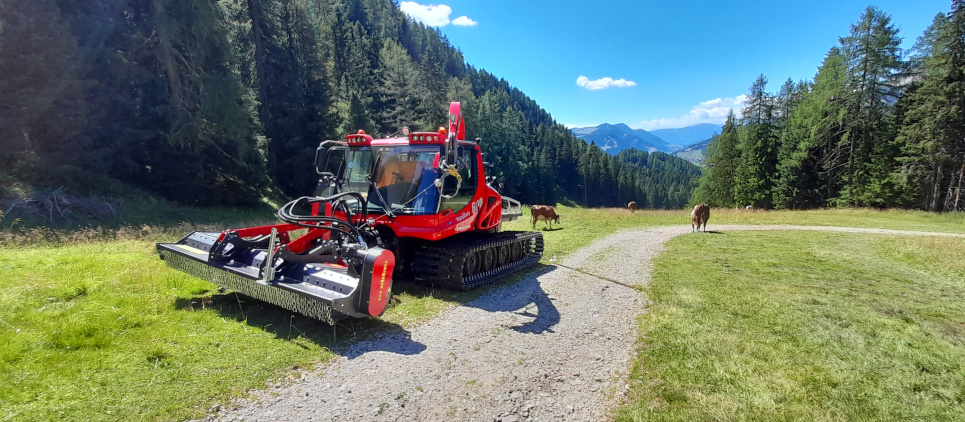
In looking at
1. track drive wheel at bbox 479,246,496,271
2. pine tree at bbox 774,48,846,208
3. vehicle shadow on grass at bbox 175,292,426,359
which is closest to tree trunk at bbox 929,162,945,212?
pine tree at bbox 774,48,846,208

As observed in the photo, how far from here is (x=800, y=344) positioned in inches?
207

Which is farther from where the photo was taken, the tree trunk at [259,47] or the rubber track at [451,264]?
the tree trunk at [259,47]

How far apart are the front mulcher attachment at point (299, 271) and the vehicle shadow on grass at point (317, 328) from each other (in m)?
0.32

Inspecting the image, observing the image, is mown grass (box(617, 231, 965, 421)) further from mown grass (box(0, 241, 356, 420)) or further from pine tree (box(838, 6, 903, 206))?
pine tree (box(838, 6, 903, 206))

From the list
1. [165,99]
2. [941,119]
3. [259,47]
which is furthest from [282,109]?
[941,119]

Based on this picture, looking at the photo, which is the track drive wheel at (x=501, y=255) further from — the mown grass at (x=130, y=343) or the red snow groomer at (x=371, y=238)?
the mown grass at (x=130, y=343)

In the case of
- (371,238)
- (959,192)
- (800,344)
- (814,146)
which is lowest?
(800,344)

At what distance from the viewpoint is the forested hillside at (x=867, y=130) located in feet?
90.5

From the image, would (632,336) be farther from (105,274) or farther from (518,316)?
(105,274)

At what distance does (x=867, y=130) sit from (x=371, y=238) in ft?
145

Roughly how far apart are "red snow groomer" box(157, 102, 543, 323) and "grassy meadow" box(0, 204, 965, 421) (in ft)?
1.36

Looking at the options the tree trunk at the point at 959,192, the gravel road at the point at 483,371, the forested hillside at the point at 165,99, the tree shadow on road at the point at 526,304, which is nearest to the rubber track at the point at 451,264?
the tree shadow on road at the point at 526,304

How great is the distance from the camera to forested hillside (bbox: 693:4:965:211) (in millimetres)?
27594

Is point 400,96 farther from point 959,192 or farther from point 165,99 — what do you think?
point 959,192
